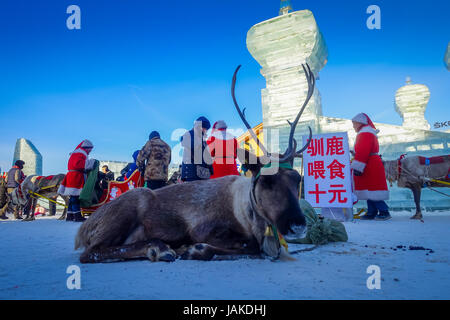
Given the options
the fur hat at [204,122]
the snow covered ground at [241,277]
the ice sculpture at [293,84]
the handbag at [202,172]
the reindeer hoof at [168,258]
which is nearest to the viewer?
the snow covered ground at [241,277]

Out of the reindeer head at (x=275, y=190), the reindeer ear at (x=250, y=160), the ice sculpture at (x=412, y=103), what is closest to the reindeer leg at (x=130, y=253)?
the reindeer head at (x=275, y=190)

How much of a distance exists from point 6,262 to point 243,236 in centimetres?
244

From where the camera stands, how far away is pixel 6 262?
2.72m

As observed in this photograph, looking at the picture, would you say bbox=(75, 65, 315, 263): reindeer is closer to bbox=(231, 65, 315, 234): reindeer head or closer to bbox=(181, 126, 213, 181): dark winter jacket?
bbox=(231, 65, 315, 234): reindeer head

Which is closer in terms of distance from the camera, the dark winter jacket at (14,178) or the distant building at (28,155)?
the dark winter jacket at (14,178)

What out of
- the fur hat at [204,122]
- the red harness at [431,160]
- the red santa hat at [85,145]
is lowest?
the red harness at [431,160]

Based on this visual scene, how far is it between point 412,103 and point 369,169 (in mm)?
20610

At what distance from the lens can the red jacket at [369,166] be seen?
23.0 feet

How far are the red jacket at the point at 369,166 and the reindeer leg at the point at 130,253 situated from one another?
6072 mm

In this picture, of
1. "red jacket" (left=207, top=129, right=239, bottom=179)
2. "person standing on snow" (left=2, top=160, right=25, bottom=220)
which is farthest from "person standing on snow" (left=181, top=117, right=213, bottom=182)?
"person standing on snow" (left=2, top=160, right=25, bottom=220)

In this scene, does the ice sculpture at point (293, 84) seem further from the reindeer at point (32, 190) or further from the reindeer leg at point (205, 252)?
the reindeer leg at point (205, 252)

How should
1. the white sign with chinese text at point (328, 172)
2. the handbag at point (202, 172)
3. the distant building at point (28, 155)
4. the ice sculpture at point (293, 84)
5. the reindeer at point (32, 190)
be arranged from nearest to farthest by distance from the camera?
the handbag at point (202, 172) → the white sign with chinese text at point (328, 172) → the reindeer at point (32, 190) → the ice sculpture at point (293, 84) → the distant building at point (28, 155)

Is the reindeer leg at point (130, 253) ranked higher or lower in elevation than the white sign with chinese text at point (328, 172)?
lower

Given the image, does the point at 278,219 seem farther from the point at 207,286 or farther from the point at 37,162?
the point at 37,162
